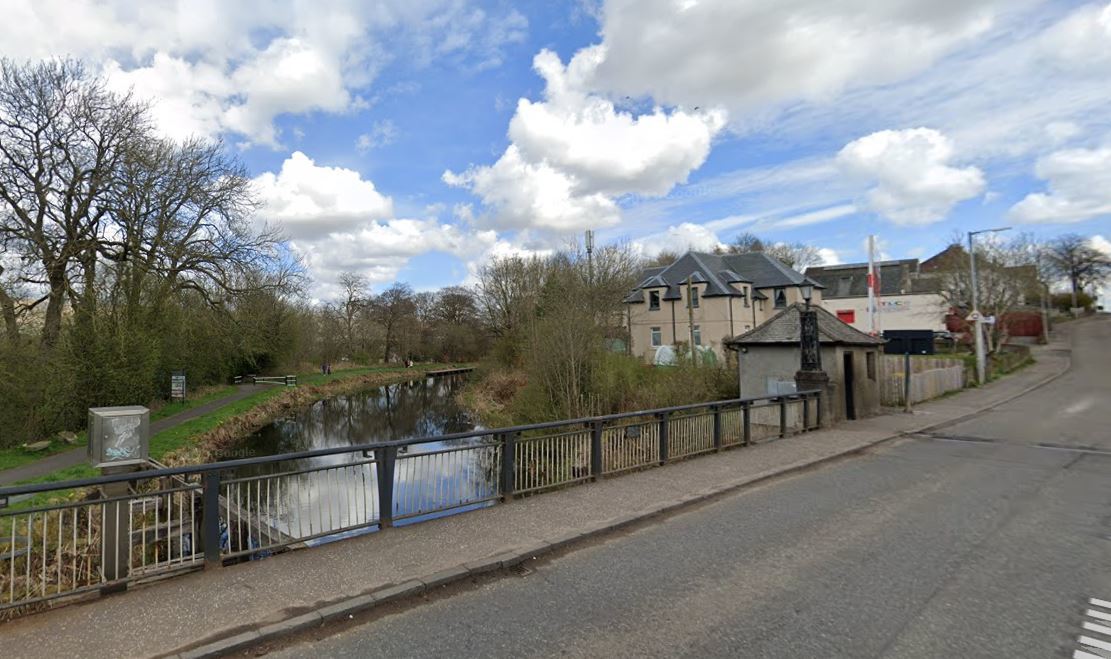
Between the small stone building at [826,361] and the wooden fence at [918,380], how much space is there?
1.41 metres

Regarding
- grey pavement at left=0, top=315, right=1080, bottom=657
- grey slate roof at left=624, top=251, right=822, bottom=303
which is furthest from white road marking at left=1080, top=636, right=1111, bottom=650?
grey slate roof at left=624, top=251, right=822, bottom=303

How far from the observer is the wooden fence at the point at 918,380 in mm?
19328

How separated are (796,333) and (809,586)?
13705 millimetres

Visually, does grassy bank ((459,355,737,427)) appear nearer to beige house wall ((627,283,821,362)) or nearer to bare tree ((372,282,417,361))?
beige house wall ((627,283,821,362))

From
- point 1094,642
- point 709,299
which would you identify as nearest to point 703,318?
point 709,299

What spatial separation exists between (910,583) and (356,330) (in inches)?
2518

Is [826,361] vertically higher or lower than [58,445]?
higher

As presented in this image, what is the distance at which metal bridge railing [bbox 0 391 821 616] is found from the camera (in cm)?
442

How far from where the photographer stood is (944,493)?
7.75 m

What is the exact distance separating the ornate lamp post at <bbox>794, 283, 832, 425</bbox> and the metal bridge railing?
176 inches

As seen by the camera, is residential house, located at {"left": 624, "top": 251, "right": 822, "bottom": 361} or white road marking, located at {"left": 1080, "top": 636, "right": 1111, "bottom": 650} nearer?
white road marking, located at {"left": 1080, "top": 636, "right": 1111, "bottom": 650}

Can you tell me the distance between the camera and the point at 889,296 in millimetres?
49875

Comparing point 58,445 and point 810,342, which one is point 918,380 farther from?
point 58,445

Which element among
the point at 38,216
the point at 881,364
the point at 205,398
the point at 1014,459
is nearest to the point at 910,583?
the point at 1014,459
